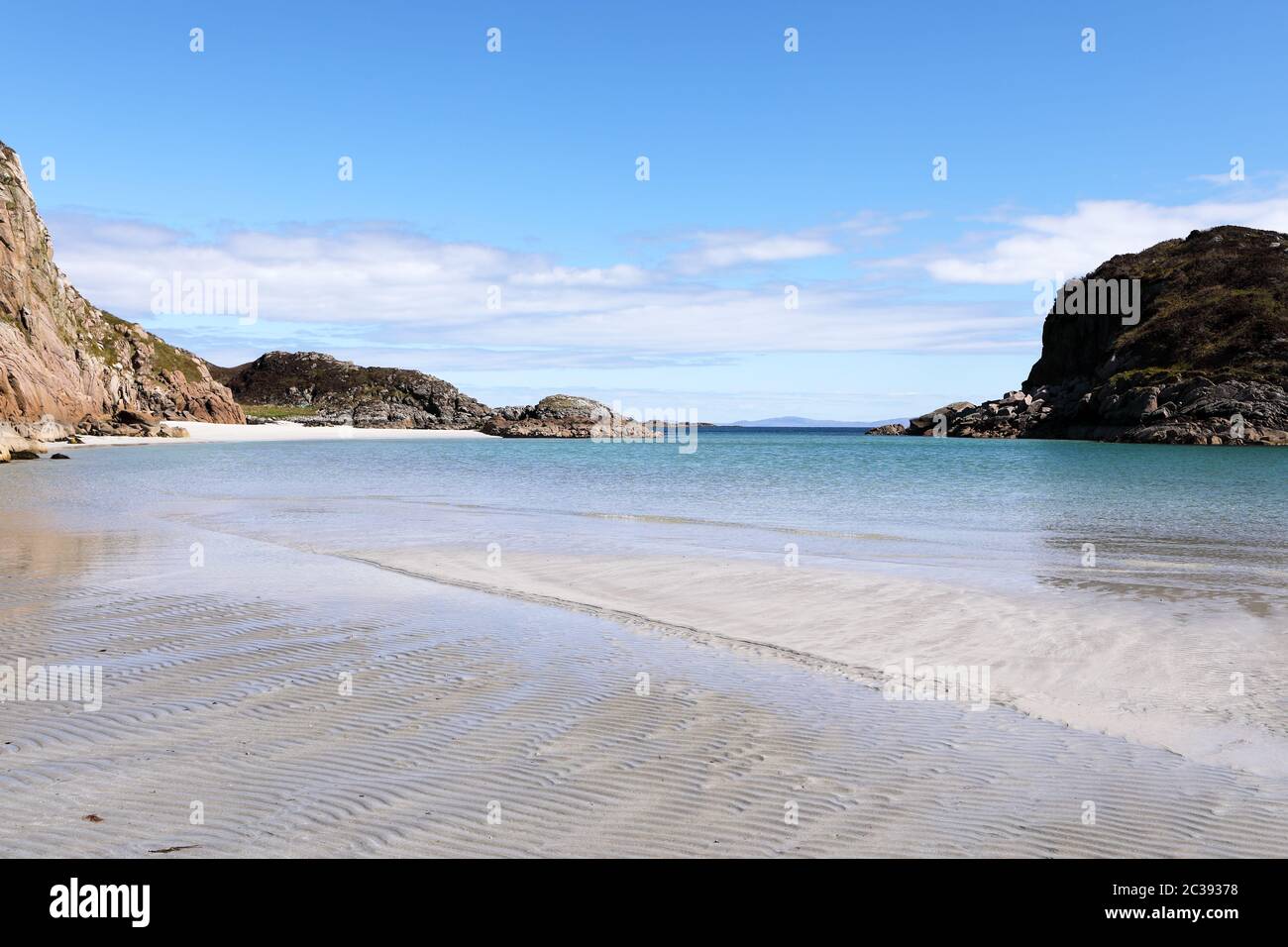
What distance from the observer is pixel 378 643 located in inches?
423

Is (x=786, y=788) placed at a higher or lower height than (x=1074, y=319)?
lower

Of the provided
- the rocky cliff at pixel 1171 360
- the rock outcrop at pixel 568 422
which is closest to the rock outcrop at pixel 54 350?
the rock outcrop at pixel 568 422

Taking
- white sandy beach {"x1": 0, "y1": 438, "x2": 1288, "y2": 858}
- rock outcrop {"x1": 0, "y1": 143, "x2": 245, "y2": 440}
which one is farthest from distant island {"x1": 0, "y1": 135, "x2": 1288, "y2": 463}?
white sandy beach {"x1": 0, "y1": 438, "x2": 1288, "y2": 858}

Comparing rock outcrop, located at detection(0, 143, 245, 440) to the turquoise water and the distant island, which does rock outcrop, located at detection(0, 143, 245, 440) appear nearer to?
the distant island

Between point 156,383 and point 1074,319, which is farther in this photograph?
point 1074,319

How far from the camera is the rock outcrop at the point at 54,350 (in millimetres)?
74500

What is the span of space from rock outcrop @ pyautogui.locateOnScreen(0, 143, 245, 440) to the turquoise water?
2578 centimetres

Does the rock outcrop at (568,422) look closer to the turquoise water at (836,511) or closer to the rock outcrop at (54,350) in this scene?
the rock outcrop at (54,350)

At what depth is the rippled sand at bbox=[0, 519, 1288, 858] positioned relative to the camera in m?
5.51

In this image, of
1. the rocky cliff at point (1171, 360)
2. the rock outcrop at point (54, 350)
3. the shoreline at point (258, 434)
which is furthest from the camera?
the rocky cliff at point (1171, 360)

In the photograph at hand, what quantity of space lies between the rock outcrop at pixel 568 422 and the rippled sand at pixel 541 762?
15340 cm

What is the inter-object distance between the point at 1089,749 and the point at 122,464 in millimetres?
56110
